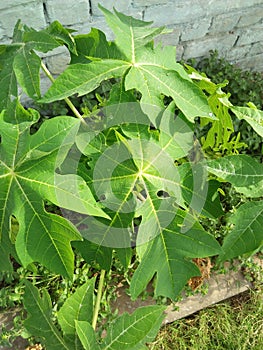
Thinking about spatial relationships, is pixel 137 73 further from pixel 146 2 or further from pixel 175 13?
pixel 175 13

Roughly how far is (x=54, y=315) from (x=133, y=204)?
32.3 inches

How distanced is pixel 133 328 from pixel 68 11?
1550 mm

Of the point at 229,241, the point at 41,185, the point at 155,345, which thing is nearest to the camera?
the point at 41,185

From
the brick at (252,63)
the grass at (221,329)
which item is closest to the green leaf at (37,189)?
the grass at (221,329)

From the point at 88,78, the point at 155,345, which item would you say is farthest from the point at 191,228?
the point at 155,345

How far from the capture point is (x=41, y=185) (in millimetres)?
1146

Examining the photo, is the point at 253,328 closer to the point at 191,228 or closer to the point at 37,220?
the point at 191,228

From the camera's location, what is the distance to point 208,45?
107 inches

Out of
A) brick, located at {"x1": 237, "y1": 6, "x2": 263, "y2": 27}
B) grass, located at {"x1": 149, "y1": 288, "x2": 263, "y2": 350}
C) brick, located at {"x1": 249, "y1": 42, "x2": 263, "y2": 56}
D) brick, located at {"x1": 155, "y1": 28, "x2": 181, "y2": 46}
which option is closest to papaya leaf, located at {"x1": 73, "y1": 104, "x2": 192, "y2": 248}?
grass, located at {"x1": 149, "y1": 288, "x2": 263, "y2": 350}

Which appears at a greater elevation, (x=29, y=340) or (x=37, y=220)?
(x=37, y=220)

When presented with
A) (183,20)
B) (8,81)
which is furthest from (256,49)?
(8,81)

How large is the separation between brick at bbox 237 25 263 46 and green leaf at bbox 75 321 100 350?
2.18 metres

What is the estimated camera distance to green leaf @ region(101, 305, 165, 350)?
1.17 meters

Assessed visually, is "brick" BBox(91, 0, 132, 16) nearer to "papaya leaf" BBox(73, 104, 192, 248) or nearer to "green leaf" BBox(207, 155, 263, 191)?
"papaya leaf" BBox(73, 104, 192, 248)
